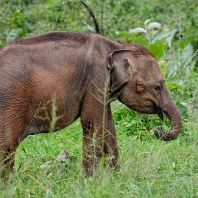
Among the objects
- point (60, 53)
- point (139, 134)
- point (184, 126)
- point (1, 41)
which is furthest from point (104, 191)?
point (1, 41)

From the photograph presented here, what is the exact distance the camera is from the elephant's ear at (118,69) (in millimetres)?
6078

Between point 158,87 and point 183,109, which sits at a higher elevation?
point 158,87

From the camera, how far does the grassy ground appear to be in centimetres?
535

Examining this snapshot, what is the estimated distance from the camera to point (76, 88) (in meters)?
5.92

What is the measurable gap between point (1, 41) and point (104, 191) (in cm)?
540

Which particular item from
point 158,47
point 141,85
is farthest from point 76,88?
point 158,47

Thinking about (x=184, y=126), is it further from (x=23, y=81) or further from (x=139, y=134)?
(x=23, y=81)

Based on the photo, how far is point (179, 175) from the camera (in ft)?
19.4

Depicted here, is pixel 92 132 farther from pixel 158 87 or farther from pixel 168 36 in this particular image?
pixel 168 36

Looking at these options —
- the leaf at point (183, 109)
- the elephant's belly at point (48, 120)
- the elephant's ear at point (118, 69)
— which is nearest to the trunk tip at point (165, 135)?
the elephant's ear at point (118, 69)

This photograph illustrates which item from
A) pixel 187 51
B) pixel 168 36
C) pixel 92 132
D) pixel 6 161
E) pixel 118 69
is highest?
pixel 118 69

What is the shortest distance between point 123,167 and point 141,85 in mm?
771

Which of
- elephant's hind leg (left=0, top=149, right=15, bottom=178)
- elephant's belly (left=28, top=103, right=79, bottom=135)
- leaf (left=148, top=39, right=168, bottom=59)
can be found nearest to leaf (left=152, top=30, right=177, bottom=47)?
leaf (left=148, top=39, right=168, bottom=59)

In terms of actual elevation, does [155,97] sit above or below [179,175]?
above
